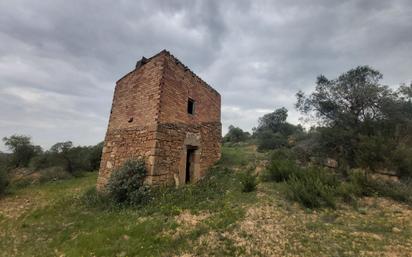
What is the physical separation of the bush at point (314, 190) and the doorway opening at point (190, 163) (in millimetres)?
4120

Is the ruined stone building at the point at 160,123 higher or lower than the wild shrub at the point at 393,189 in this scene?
higher

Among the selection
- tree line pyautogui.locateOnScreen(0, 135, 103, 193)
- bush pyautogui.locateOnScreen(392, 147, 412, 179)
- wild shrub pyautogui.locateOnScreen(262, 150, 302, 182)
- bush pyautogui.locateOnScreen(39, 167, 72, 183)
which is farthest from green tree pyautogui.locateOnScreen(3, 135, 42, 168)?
bush pyautogui.locateOnScreen(392, 147, 412, 179)

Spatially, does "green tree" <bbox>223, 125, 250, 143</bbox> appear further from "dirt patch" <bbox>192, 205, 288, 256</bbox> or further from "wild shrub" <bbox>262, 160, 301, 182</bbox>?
"dirt patch" <bbox>192, 205, 288, 256</bbox>

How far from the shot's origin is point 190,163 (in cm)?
905

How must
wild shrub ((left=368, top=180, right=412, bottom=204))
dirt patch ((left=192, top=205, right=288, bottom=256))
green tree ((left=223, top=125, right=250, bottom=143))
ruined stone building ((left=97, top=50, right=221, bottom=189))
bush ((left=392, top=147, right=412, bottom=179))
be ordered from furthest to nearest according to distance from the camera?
green tree ((left=223, top=125, right=250, bottom=143)) < ruined stone building ((left=97, top=50, right=221, bottom=189)) < bush ((left=392, top=147, right=412, bottom=179)) < wild shrub ((left=368, top=180, right=412, bottom=204)) < dirt patch ((left=192, top=205, right=288, bottom=256))

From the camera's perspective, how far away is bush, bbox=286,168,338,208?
204 inches

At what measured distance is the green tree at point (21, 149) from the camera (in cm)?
2009

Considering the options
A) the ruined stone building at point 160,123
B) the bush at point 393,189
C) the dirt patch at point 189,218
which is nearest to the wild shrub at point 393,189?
the bush at point 393,189

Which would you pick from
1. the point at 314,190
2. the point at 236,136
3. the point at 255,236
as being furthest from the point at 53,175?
the point at 236,136

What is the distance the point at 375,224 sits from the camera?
4.26 m

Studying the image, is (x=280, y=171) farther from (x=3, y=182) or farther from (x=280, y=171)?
(x=3, y=182)

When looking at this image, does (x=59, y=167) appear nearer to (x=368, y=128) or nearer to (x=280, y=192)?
(x=280, y=192)

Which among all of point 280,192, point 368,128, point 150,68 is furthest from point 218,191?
point 368,128

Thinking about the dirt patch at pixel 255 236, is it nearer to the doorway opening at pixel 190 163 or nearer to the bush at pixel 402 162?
the doorway opening at pixel 190 163
